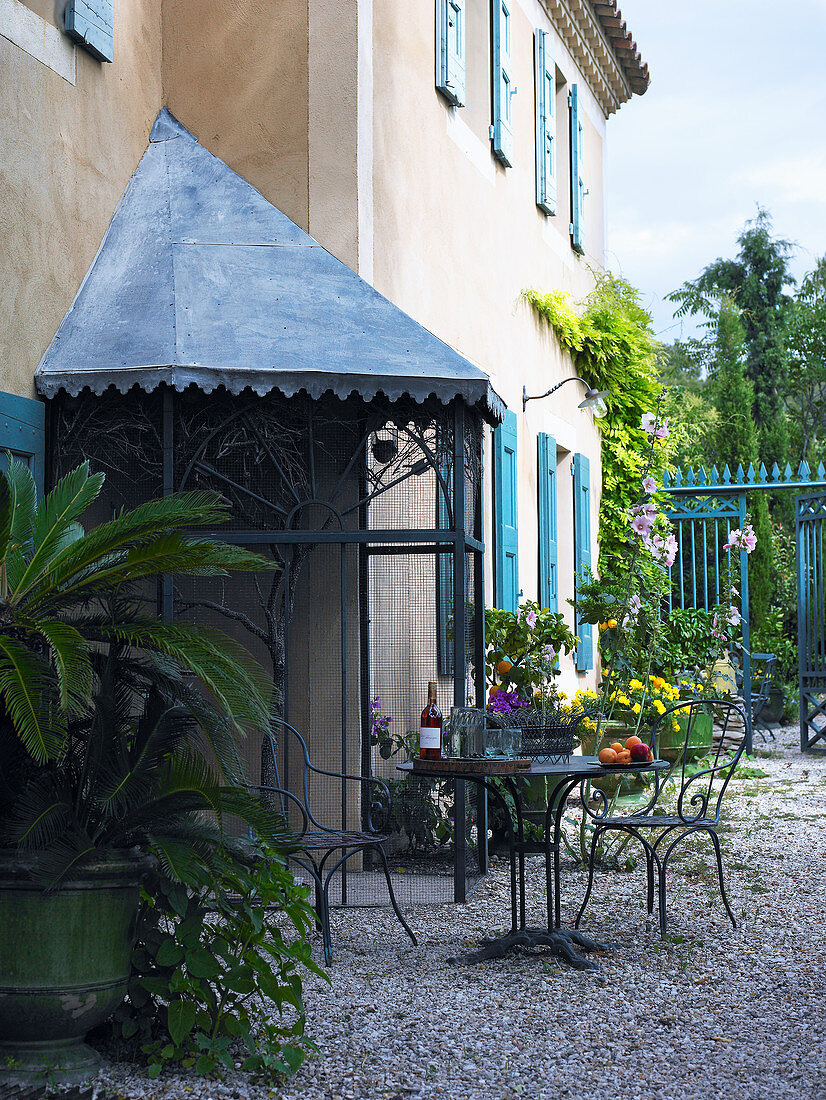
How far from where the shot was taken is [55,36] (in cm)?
589

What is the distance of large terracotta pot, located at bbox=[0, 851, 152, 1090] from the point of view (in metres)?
3.41

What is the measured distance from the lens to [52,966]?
135 inches

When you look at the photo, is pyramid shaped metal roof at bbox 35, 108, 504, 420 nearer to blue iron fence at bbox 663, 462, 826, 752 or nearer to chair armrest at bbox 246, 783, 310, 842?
chair armrest at bbox 246, 783, 310, 842

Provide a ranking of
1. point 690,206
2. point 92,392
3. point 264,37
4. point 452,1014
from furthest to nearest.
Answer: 1. point 690,206
2. point 264,37
3. point 92,392
4. point 452,1014

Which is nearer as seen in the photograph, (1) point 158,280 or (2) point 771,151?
(1) point 158,280

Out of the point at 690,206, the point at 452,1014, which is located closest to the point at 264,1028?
the point at 452,1014

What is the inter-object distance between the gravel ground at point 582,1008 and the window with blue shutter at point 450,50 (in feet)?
15.9

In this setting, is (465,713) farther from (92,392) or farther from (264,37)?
(264,37)

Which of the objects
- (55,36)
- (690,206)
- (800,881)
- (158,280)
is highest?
(690,206)

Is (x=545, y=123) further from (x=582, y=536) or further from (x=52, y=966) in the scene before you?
(x=52, y=966)

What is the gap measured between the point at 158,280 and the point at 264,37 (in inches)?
66.2

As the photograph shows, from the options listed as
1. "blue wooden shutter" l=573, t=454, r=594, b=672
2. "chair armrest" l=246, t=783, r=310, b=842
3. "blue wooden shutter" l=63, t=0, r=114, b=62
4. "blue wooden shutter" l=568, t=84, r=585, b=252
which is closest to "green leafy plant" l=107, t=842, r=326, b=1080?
"chair armrest" l=246, t=783, r=310, b=842

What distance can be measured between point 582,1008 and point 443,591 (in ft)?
8.90

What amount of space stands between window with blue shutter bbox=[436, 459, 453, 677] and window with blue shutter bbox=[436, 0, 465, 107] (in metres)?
2.88
